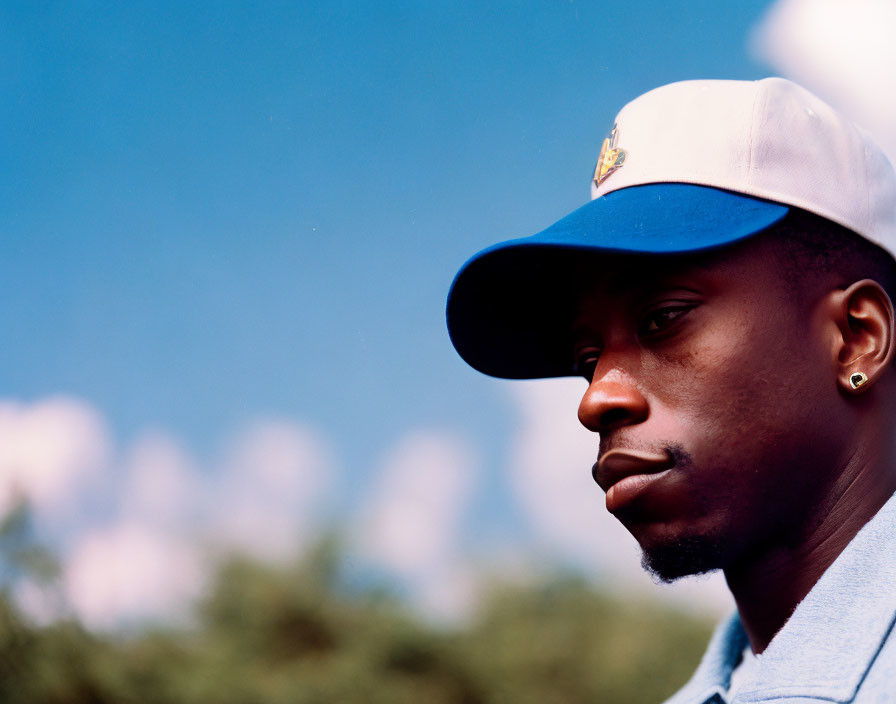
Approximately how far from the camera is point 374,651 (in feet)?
27.8

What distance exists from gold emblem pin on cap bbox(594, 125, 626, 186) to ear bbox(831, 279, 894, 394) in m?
0.47

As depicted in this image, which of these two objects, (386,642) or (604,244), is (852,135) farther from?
(386,642)

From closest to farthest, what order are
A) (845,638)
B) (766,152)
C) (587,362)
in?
(845,638) → (766,152) → (587,362)

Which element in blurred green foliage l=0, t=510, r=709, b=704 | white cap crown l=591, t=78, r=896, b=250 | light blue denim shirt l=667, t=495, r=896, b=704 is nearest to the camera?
light blue denim shirt l=667, t=495, r=896, b=704

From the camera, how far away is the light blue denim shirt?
4.20 ft

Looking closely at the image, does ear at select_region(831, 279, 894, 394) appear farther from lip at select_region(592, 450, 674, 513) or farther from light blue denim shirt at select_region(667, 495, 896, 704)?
lip at select_region(592, 450, 674, 513)

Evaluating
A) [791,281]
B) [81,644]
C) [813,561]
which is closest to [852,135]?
[791,281]

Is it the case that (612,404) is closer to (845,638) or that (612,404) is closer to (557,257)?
(557,257)

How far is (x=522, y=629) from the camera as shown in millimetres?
8273

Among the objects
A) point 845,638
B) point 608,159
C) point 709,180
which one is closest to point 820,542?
point 845,638

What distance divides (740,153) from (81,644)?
6586mm

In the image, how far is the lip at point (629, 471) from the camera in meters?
1.51

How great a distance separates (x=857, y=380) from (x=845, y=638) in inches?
16.8

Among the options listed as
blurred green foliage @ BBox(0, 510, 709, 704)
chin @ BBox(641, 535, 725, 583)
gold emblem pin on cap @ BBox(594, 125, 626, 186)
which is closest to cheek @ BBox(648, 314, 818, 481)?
chin @ BBox(641, 535, 725, 583)
